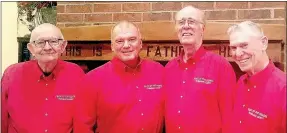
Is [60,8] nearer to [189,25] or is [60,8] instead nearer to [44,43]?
[44,43]

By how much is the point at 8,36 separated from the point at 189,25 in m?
1.05

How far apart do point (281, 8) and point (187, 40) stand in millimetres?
661

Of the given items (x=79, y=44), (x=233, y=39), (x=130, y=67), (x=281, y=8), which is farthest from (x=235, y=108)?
(x=79, y=44)

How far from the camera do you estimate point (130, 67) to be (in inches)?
78.1

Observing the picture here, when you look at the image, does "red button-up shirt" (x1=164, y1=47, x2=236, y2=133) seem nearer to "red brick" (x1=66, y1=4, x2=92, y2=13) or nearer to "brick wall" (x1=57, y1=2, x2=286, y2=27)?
"brick wall" (x1=57, y1=2, x2=286, y2=27)

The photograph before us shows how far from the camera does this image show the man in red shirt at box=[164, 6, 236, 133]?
72.2 inches

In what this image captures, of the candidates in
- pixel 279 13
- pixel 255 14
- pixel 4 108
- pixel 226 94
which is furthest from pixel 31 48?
pixel 279 13

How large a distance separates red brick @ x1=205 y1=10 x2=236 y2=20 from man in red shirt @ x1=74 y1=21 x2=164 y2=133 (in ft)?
1.66

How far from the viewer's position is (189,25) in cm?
184

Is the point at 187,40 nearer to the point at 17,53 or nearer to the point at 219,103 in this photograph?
the point at 219,103

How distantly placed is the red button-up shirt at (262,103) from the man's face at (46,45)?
3.12 feet

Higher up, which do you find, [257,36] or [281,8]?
[281,8]

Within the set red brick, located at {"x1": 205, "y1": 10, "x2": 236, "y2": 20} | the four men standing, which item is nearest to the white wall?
the four men standing

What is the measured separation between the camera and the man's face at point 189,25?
1.85 meters
